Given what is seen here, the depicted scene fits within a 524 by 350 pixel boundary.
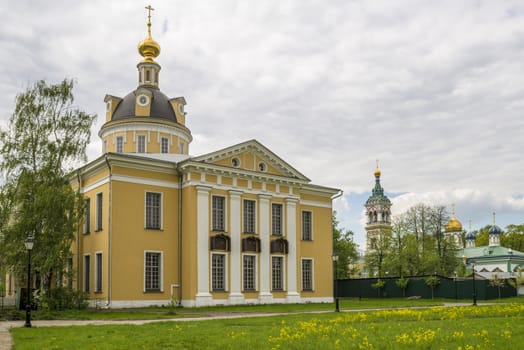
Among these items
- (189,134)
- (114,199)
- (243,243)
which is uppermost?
(189,134)

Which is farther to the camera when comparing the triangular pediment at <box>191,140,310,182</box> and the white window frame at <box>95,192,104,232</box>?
the triangular pediment at <box>191,140,310,182</box>

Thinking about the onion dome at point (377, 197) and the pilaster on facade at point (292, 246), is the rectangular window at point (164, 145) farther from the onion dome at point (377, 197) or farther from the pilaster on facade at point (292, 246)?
the onion dome at point (377, 197)

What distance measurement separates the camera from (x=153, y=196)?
108 feet

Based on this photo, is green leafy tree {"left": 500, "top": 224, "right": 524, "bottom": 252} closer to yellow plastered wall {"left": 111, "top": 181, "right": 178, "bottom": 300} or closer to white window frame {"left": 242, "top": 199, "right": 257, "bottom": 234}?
white window frame {"left": 242, "top": 199, "right": 257, "bottom": 234}

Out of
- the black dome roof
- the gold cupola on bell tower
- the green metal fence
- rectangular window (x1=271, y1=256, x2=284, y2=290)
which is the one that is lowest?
the green metal fence

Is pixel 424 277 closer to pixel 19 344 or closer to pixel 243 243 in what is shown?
pixel 243 243

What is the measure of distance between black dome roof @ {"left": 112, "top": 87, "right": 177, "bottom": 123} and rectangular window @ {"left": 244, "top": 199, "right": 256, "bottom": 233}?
811 centimetres

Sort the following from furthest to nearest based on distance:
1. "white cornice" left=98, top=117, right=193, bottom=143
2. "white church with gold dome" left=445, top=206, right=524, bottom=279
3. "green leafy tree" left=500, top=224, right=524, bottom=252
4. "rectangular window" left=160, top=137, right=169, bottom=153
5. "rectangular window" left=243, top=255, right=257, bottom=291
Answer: "green leafy tree" left=500, top=224, right=524, bottom=252 < "white church with gold dome" left=445, top=206, right=524, bottom=279 < "rectangular window" left=160, top=137, right=169, bottom=153 < "white cornice" left=98, top=117, right=193, bottom=143 < "rectangular window" left=243, top=255, right=257, bottom=291

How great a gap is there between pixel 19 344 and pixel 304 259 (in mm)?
26403

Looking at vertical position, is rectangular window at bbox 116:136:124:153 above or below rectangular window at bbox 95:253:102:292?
above

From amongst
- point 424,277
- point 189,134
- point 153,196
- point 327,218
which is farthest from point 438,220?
point 153,196

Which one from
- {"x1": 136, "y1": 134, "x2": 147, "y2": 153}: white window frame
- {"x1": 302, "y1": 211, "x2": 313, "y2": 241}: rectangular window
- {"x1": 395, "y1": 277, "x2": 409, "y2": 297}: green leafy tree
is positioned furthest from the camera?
{"x1": 395, "y1": 277, "x2": 409, "y2": 297}: green leafy tree

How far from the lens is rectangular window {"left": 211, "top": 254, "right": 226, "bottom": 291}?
A: 3359cm

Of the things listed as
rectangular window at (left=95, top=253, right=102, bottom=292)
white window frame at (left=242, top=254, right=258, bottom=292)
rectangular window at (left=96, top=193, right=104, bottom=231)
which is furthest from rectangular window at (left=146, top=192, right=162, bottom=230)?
white window frame at (left=242, top=254, right=258, bottom=292)
